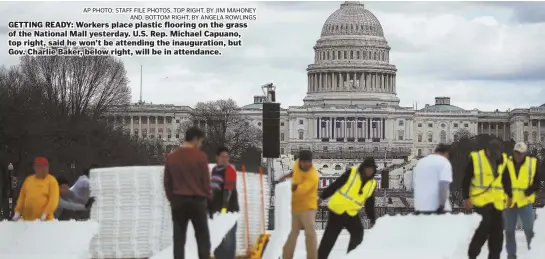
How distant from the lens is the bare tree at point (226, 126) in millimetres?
135250

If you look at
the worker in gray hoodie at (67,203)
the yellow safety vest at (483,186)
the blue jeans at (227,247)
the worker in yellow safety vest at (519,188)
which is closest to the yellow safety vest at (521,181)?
the worker in yellow safety vest at (519,188)

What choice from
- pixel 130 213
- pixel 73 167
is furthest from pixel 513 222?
pixel 73 167

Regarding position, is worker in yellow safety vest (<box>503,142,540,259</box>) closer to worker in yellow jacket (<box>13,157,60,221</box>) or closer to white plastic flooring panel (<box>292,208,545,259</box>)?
white plastic flooring panel (<box>292,208,545,259</box>)

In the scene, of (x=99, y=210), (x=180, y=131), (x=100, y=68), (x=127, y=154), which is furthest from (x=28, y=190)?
(x=180, y=131)

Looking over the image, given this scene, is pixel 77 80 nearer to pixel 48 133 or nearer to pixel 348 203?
pixel 48 133

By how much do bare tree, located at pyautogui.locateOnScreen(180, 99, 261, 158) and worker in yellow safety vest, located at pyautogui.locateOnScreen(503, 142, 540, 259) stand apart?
10577 centimetres

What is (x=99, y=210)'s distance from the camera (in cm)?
1898

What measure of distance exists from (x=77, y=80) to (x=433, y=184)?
66741 mm

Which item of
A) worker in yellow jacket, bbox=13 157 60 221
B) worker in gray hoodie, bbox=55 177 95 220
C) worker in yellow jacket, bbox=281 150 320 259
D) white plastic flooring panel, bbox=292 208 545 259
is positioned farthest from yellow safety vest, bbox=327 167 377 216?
worker in yellow jacket, bbox=13 157 60 221

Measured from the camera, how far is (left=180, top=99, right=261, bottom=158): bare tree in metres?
135

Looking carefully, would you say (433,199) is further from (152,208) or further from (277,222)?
(152,208)

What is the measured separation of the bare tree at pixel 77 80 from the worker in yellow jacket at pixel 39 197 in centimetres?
6020

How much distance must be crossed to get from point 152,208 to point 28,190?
1618 millimetres

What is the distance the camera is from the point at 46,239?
1873cm
